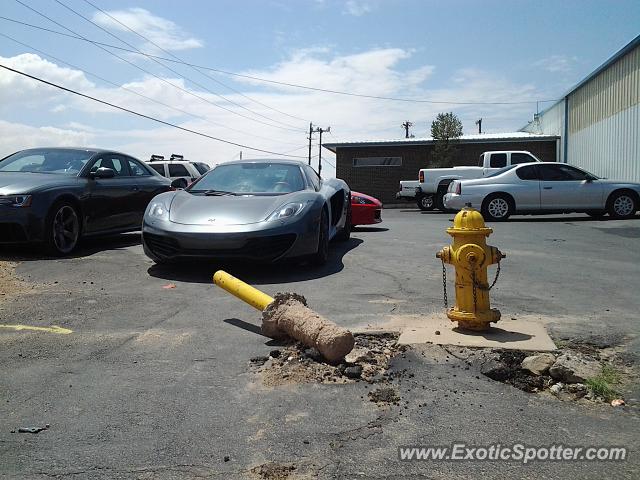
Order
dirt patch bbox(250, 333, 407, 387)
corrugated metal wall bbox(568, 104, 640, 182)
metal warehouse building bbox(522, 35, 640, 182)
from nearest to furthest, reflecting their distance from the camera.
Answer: dirt patch bbox(250, 333, 407, 387)
corrugated metal wall bbox(568, 104, 640, 182)
metal warehouse building bbox(522, 35, 640, 182)


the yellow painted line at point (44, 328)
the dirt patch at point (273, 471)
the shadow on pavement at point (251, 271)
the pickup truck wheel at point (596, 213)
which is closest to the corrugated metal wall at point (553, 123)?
the pickup truck wheel at point (596, 213)

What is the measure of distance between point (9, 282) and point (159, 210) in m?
1.65

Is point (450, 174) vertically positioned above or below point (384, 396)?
above

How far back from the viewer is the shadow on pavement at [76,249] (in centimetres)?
750

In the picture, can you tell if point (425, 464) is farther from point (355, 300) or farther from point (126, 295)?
point (126, 295)

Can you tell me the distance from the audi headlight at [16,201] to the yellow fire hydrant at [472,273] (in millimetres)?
5360

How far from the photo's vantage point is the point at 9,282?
597cm

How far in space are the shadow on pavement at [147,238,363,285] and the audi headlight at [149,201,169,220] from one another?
0.60 m

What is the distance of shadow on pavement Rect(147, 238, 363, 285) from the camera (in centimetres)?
623

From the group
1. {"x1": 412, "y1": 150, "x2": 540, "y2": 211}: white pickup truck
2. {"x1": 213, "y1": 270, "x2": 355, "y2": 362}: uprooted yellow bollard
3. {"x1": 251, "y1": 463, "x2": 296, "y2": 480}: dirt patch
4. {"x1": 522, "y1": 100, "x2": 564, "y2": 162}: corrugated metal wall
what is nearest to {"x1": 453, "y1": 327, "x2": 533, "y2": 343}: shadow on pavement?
{"x1": 213, "y1": 270, "x2": 355, "y2": 362}: uprooted yellow bollard

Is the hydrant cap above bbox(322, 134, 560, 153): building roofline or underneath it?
underneath

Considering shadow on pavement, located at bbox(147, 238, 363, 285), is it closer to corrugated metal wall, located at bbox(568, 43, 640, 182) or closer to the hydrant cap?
the hydrant cap

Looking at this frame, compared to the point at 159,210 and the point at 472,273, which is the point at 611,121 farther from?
the point at 472,273

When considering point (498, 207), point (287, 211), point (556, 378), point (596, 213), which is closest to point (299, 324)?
point (556, 378)
